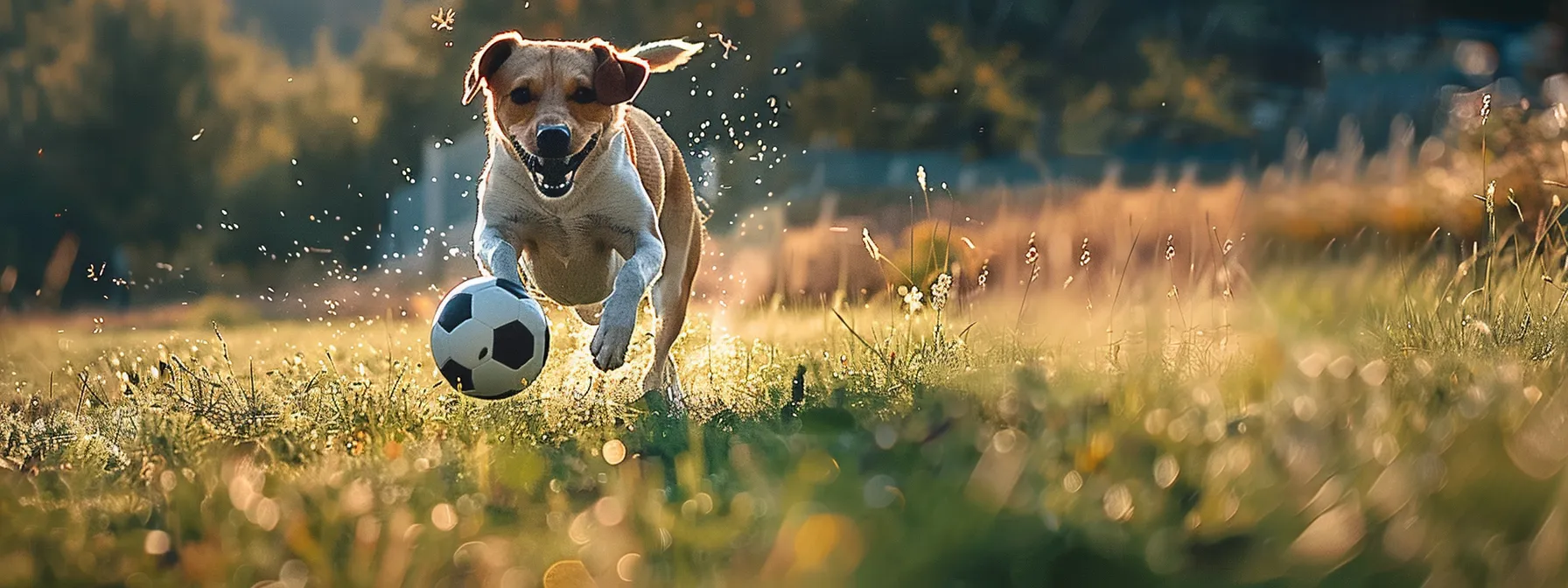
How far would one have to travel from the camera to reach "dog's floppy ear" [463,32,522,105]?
204 inches

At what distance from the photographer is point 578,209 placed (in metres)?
5.55

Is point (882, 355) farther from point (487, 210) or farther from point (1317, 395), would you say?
A: point (1317, 395)

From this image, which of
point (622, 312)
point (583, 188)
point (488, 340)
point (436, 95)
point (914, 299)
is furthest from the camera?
point (436, 95)

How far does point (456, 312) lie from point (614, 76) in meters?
1.10

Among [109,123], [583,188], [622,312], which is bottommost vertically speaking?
[622,312]

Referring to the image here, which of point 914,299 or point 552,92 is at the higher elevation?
point 552,92

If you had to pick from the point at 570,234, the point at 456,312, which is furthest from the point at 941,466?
the point at 570,234

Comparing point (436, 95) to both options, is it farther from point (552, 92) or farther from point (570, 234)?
point (552, 92)

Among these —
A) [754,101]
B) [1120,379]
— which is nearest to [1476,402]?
[1120,379]

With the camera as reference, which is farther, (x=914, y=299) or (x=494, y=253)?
(x=914, y=299)

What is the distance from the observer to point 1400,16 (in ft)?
63.9

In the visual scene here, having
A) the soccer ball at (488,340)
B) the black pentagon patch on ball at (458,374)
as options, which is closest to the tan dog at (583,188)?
the soccer ball at (488,340)

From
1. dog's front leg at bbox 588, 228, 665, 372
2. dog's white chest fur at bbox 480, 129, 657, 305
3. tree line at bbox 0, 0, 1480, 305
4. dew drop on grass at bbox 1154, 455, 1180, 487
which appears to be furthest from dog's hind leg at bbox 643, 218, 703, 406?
tree line at bbox 0, 0, 1480, 305

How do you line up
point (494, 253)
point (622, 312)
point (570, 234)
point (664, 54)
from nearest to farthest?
1. point (622, 312)
2. point (494, 253)
3. point (570, 234)
4. point (664, 54)
